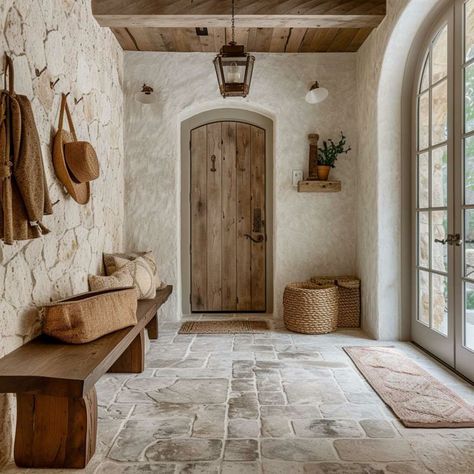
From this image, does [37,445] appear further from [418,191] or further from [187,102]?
[187,102]

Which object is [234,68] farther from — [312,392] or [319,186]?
[312,392]

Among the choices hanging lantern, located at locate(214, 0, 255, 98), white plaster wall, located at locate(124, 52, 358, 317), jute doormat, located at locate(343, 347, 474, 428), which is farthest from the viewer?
white plaster wall, located at locate(124, 52, 358, 317)

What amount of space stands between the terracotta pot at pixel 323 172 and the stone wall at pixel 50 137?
6.68 feet

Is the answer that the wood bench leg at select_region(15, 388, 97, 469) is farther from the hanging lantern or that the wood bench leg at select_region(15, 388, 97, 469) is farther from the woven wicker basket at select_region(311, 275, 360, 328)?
the woven wicker basket at select_region(311, 275, 360, 328)

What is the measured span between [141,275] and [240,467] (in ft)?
6.89

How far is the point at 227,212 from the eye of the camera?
5.11 meters

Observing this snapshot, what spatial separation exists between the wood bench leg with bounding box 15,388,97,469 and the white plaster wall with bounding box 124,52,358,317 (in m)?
2.86

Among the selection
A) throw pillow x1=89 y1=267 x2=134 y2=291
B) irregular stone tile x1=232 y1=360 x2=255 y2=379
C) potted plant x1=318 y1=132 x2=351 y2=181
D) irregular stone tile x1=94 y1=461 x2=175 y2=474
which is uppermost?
potted plant x1=318 y1=132 x2=351 y2=181

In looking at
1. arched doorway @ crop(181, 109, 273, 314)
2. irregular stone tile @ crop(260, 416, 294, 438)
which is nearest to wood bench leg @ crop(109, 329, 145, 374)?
irregular stone tile @ crop(260, 416, 294, 438)

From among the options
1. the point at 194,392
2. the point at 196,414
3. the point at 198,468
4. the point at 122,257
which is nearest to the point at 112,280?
the point at 122,257

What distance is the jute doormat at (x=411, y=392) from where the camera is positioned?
2.41 metres

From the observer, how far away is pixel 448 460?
2031 millimetres

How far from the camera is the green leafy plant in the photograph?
189 inches

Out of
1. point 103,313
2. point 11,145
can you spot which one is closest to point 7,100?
point 11,145
